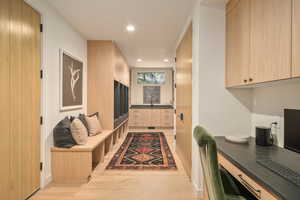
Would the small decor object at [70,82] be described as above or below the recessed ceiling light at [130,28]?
below

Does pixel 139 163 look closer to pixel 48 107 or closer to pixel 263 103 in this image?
pixel 48 107

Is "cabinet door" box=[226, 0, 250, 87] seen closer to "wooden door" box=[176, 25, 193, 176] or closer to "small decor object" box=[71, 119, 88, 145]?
"wooden door" box=[176, 25, 193, 176]

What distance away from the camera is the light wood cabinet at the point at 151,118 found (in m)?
7.00

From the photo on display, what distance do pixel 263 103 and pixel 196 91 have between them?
30.1 inches

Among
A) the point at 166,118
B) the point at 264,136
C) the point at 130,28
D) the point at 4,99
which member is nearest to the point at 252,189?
the point at 264,136

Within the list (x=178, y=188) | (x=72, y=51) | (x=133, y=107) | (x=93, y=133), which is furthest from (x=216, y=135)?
(x=133, y=107)

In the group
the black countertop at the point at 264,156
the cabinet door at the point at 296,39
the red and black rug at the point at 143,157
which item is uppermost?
the cabinet door at the point at 296,39

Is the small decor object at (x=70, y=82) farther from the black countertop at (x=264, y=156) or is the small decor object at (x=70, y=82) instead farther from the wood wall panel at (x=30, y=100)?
the black countertop at (x=264, y=156)

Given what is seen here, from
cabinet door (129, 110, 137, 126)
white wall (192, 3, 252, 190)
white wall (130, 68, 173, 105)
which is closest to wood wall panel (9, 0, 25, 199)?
white wall (192, 3, 252, 190)

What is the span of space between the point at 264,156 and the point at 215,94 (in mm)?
909

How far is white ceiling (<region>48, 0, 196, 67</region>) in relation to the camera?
2.36 m

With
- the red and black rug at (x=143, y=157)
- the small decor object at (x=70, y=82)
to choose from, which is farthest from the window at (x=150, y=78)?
the small decor object at (x=70, y=82)

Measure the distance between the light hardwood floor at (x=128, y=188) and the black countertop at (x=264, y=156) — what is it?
0.96 meters

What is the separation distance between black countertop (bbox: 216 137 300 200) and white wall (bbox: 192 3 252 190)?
0.71 feet
